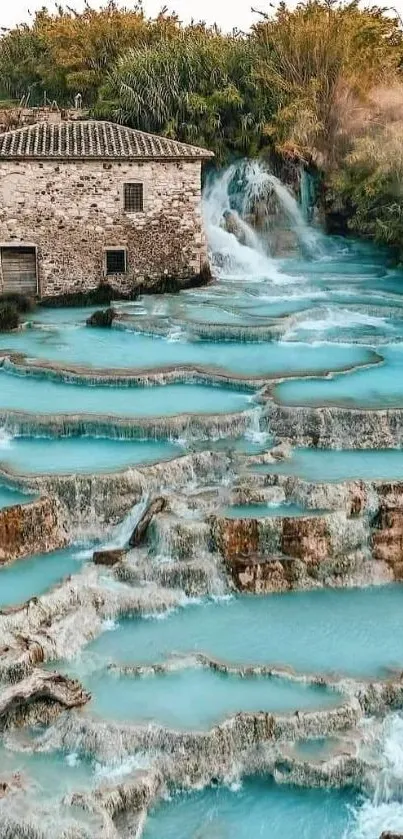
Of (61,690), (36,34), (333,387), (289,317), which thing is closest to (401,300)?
(289,317)

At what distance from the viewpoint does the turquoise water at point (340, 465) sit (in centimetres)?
1298

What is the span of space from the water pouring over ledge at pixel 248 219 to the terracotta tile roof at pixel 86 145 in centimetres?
334

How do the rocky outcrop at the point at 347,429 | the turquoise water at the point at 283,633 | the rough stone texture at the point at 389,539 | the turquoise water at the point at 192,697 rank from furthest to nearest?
the rocky outcrop at the point at 347,429, the rough stone texture at the point at 389,539, the turquoise water at the point at 283,633, the turquoise water at the point at 192,697

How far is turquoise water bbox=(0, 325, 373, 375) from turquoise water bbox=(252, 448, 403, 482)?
10.0 feet

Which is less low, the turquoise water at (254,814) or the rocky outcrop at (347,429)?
the rocky outcrop at (347,429)

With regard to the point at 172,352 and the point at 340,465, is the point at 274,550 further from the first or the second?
the point at 172,352

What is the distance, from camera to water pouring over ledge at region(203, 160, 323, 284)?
2592cm

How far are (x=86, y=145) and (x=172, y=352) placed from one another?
7430 mm

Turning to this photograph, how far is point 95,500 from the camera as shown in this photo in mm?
12516

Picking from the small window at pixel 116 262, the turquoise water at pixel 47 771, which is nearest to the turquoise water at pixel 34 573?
the turquoise water at pixel 47 771

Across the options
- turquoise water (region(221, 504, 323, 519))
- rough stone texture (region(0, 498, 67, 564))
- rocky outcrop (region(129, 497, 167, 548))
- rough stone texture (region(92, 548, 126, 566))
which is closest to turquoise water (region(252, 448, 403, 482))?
turquoise water (region(221, 504, 323, 519))

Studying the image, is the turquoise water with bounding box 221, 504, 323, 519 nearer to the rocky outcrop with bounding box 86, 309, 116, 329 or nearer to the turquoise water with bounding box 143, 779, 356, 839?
the turquoise water with bounding box 143, 779, 356, 839

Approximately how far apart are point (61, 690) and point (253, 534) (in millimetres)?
3416

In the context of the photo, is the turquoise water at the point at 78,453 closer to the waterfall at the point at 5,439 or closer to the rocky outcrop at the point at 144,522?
the waterfall at the point at 5,439
